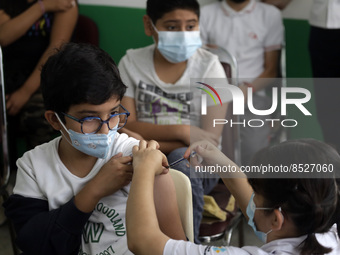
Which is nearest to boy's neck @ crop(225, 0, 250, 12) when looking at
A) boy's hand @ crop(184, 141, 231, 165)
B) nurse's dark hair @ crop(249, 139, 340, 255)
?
boy's hand @ crop(184, 141, 231, 165)

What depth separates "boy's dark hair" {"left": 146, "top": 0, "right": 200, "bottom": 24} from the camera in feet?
7.38

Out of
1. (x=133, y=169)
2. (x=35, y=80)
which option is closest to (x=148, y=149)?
(x=133, y=169)

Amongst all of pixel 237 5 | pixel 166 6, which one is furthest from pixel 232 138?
pixel 237 5

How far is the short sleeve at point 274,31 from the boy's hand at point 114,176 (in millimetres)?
1885

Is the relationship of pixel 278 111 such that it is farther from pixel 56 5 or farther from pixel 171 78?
pixel 56 5

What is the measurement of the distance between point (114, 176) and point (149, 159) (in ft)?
0.45

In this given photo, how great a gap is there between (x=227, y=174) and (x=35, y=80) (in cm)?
169

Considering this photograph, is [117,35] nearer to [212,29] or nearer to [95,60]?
[212,29]

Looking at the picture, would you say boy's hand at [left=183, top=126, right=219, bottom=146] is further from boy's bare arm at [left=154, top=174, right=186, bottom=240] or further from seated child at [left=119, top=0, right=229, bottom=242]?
boy's bare arm at [left=154, top=174, right=186, bottom=240]

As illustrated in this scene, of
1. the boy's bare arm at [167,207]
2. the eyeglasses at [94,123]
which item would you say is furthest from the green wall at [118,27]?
the boy's bare arm at [167,207]

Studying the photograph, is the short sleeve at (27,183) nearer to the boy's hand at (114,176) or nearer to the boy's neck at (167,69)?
the boy's hand at (114,176)

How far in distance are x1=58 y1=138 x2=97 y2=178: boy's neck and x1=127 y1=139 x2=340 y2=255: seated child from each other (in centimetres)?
28

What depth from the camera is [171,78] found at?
2.26 meters

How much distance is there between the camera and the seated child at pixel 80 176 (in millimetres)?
1336
